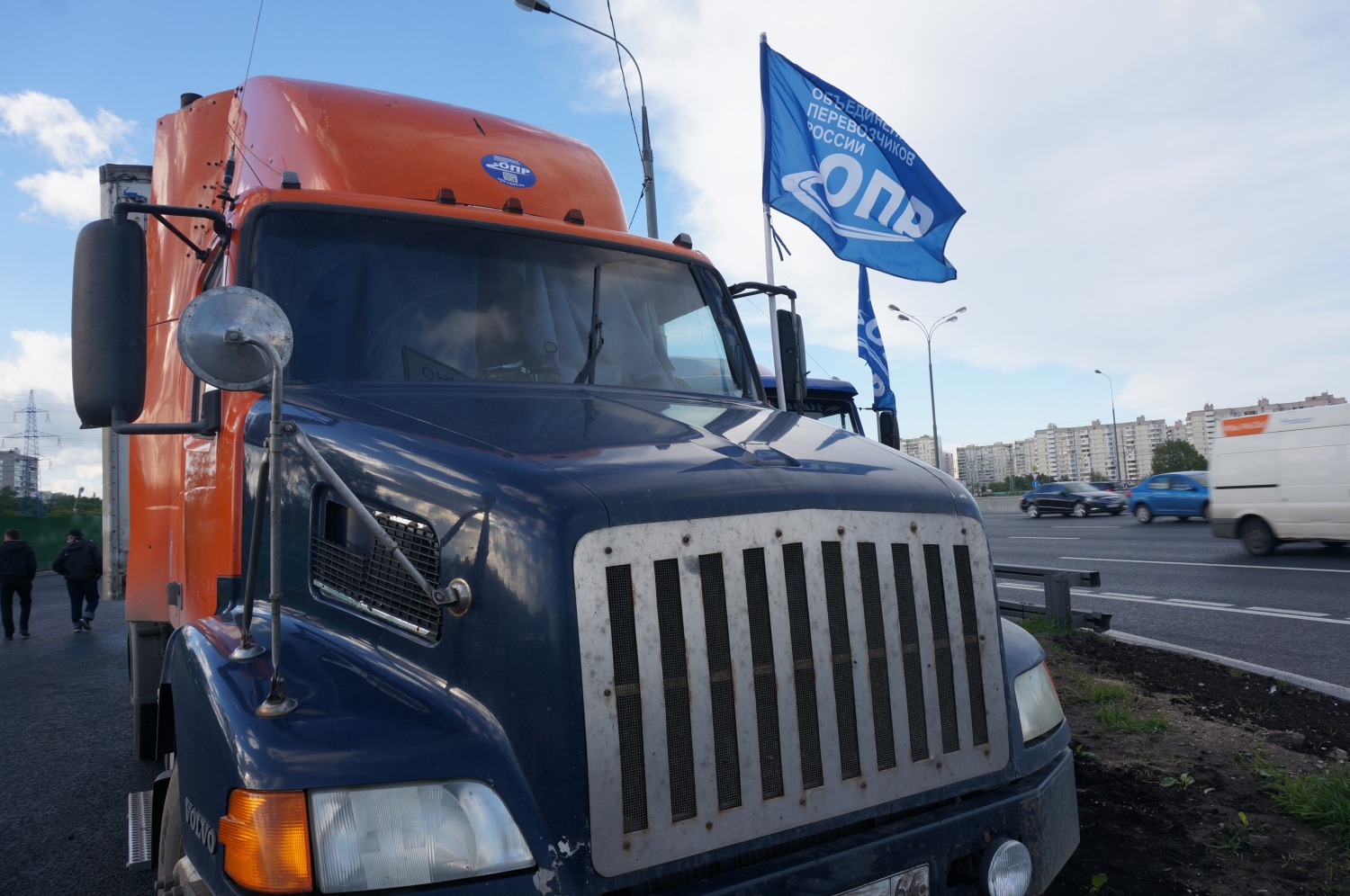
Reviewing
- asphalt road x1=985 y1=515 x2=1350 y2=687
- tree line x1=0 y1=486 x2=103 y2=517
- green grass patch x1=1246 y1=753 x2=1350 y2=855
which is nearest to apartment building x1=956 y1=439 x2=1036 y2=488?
tree line x1=0 y1=486 x2=103 y2=517

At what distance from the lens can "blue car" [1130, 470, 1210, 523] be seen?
2530cm

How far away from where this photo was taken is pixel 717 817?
193 cm

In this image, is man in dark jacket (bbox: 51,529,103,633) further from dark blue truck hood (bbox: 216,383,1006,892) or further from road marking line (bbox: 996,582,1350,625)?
road marking line (bbox: 996,582,1350,625)

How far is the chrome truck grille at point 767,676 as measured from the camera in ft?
6.12

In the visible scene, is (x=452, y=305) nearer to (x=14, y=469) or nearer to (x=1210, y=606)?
(x=1210, y=606)

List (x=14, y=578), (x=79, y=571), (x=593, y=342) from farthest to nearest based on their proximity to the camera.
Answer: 1. (x=79, y=571)
2. (x=14, y=578)
3. (x=593, y=342)

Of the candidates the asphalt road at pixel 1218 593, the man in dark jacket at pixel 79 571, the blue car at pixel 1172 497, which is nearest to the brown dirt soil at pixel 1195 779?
the asphalt road at pixel 1218 593

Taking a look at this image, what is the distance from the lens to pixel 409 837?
177 cm

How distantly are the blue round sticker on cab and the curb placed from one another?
583cm

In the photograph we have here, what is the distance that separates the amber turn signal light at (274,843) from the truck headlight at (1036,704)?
73.1 inches

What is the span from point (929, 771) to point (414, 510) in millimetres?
1421

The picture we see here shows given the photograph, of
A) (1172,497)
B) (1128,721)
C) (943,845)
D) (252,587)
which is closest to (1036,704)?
(943,845)

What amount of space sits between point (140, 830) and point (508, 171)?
3018mm

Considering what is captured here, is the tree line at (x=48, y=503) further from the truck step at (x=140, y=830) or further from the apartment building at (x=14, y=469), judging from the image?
the truck step at (x=140, y=830)
